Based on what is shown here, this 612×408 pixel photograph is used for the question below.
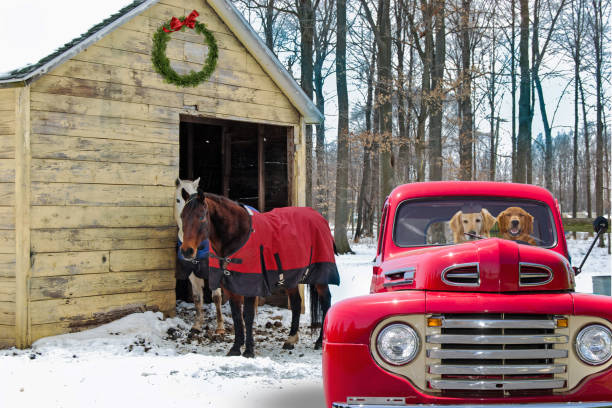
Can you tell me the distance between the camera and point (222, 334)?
28.8ft

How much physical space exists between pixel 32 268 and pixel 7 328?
0.83m

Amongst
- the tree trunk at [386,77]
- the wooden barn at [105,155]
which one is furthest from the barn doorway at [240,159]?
the tree trunk at [386,77]

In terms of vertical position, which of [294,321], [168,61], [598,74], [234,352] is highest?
[598,74]

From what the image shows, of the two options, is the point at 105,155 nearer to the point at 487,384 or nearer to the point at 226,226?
the point at 226,226

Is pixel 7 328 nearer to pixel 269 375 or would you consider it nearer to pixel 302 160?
pixel 269 375

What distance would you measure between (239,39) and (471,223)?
6.32m

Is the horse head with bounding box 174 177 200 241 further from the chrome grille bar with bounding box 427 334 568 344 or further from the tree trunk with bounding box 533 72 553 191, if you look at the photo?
the tree trunk with bounding box 533 72 553 191

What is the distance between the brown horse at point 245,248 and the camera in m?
7.08

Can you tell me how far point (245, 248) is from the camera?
23.6 feet

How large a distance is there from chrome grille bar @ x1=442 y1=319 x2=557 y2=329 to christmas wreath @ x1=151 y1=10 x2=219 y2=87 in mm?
7066

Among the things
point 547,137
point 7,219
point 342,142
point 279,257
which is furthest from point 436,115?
point 547,137

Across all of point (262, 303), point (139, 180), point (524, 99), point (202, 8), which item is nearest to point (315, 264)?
point (139, 180)

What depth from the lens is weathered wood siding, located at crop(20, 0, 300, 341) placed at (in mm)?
7699

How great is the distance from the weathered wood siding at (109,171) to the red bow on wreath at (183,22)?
129 mm
